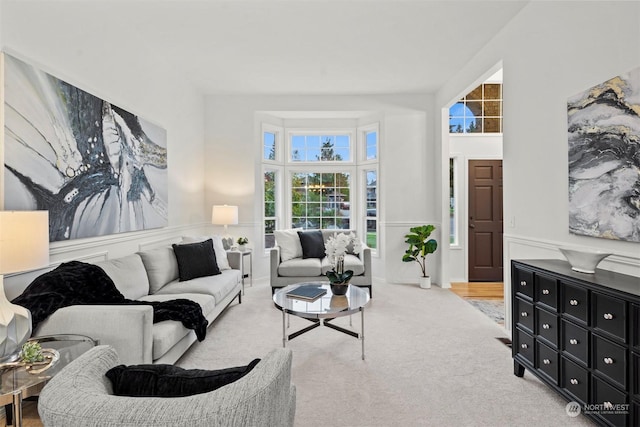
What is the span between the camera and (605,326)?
1695 mm

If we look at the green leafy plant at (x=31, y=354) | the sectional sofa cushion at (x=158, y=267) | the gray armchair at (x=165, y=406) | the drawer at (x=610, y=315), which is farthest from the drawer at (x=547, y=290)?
the sectional sofa cushion at (x=158, y=267)

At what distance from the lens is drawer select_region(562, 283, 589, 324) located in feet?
5.95

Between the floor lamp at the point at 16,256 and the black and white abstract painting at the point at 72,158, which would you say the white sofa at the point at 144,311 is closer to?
the floor lamp at the point at 16,256

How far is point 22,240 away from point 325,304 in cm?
200

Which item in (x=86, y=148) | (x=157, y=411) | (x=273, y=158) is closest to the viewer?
(x=157, y=411)

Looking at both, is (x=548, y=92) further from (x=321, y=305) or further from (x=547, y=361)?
(x=321, y=305)

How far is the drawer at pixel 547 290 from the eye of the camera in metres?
2.04

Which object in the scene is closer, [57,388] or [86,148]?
[57,388]

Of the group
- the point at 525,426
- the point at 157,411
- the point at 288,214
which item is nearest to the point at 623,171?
the point at 525,426

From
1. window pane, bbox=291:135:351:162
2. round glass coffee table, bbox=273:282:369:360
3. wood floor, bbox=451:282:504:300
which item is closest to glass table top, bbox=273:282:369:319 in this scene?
round glass coffee table, bbox=273:282:369:360

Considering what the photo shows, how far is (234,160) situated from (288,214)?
132cm

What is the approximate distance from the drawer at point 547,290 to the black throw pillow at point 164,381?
1.99 m

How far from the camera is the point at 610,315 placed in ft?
5.43

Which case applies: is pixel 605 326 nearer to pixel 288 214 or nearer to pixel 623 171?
pixel 623 171
